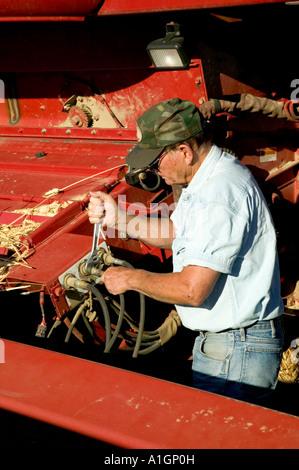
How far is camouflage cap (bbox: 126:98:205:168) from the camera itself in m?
2.08

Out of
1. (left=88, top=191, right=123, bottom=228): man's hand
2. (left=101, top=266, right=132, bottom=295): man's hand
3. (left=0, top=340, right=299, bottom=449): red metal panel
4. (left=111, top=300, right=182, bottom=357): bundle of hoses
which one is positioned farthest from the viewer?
(left=111, top=300, right=182, bottom=357): bundle of hoses

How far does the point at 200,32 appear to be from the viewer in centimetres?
327

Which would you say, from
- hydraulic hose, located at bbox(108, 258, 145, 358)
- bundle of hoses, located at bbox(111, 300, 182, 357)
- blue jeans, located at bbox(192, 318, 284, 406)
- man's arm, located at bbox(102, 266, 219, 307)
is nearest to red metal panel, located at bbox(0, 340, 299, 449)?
man's arm, located at bbox(102, 266, 219, 307)

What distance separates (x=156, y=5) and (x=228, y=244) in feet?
5.03

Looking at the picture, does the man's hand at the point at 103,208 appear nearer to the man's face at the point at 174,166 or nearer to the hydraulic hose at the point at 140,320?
the hydraulic hose at the point at 140,320

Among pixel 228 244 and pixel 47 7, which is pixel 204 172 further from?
pixel 47 7

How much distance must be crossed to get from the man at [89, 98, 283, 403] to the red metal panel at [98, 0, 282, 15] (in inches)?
34.9

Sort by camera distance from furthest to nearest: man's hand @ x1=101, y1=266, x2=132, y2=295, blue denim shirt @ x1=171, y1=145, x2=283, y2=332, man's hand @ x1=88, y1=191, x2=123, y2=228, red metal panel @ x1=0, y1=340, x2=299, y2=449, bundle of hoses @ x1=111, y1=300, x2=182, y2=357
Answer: bundle of hoses @ x1=111, y1=300, x2=182, y2=357
man's hand @ x1=88, y1=191, x2=123, y2=228
man's hand @ x1=101, y1=266, x2=132, y2=295
blue denim shirt @ x1=171, y1=145, x2=283, y2=332
red metal panel @ x1=0, y1=340, x2=299, y2=449

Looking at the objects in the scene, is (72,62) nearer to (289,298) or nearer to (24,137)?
(24,137)

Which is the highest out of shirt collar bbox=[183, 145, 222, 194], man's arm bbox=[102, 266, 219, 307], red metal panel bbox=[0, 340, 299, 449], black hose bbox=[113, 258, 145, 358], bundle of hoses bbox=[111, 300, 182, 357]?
shirt collar bbox=[183, 145, 222, 194]

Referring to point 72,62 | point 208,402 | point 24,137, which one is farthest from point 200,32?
point 208,402

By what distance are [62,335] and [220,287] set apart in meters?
1.58

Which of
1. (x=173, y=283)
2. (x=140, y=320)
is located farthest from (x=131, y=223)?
(x=173, y=283)

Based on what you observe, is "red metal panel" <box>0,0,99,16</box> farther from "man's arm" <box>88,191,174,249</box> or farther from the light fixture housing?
"man's arm" <box>88,191,174,249</box>
